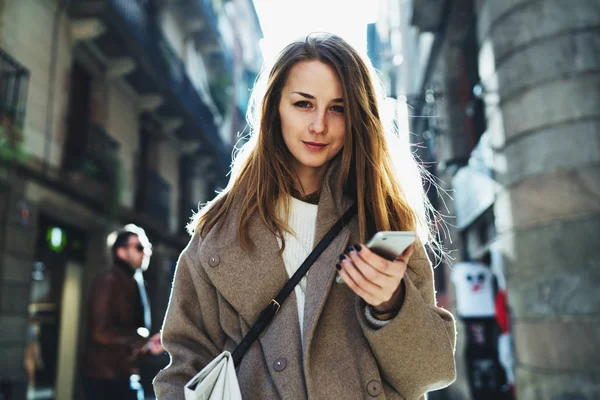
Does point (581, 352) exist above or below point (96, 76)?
below

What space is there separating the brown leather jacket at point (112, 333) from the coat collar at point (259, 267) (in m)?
2.70

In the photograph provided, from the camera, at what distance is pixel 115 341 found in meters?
4.04

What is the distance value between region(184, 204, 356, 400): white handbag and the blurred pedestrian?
2.65 metres

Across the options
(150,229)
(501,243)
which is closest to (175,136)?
(150,229)

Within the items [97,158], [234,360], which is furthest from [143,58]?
[234,360]

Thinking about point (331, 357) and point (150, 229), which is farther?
point (150, 229)

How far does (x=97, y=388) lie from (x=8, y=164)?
19.3 ft

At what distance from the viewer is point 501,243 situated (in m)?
Answer: 6.46

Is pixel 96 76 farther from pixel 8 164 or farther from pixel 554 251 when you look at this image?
pixel 554 251

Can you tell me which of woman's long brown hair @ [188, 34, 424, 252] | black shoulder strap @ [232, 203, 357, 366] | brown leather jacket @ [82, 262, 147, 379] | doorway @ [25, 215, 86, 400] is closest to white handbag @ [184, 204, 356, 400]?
black shoulder strap @ [232, 203, 357, 366]

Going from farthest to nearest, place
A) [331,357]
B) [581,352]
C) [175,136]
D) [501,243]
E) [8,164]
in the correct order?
[175,136], [8,164], [501,243], [581,352], [331,357]

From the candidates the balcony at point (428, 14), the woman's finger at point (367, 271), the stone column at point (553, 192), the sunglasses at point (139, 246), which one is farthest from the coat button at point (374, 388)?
the balcony at point (428, 14)

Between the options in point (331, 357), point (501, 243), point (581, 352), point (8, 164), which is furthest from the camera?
point (8, 164)

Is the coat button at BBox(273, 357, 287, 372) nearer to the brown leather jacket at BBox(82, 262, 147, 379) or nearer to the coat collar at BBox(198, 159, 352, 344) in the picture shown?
the coat collar at BBox(198, 159, 352, 344)
